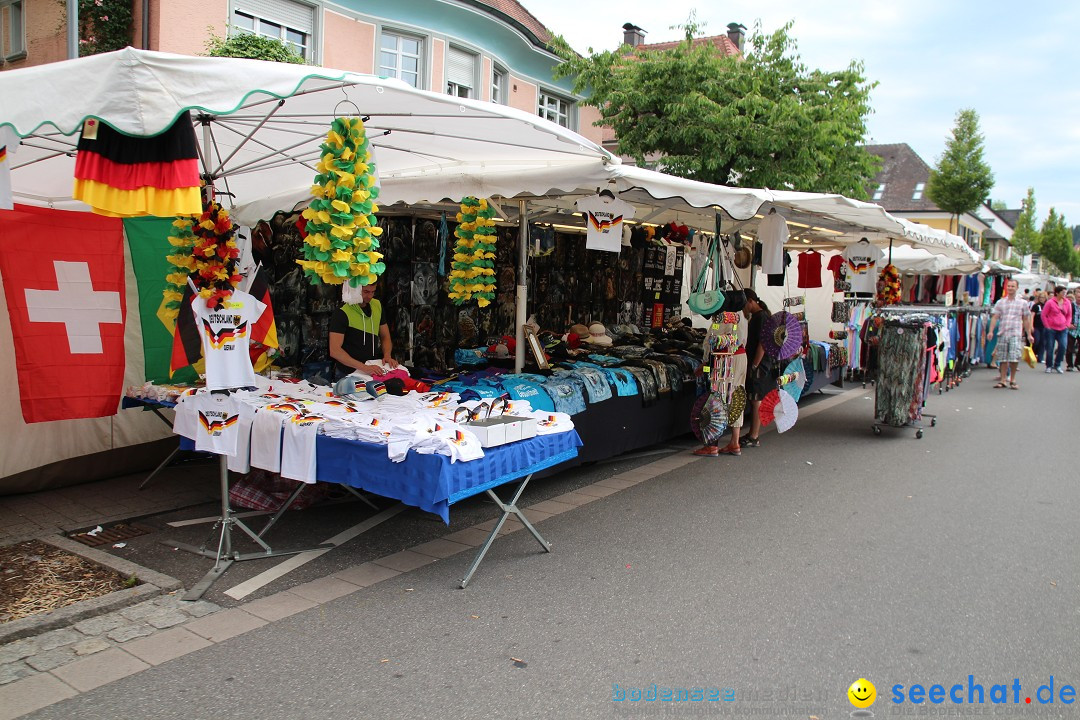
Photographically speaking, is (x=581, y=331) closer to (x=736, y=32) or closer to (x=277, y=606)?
(x=277, y=606)

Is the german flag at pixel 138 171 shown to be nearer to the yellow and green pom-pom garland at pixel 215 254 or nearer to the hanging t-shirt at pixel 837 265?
the yellow and green pom-pom garland at pixel 215 254

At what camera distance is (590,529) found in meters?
5.24

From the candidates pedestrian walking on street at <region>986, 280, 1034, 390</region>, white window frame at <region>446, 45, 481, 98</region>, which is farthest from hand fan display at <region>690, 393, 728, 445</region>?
white window frame at <region>446, 45, 481, 98</region>

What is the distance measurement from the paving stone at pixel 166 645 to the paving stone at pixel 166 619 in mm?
79

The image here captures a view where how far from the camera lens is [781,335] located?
313 inches

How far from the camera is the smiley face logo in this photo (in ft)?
9.98

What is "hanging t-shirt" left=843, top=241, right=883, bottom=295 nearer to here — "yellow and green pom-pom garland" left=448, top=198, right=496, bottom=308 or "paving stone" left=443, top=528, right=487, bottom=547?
"yellow and green pom-pom garland" left=448, top=198, right=496, bottom=308

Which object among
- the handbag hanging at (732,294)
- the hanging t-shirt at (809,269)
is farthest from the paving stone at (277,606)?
the hanging t-shirt at (809,269)

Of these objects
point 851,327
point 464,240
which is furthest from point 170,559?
point 851,327

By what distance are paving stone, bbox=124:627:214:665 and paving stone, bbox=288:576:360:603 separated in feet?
2.01

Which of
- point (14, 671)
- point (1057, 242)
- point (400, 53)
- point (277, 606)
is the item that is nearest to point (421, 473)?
point (277, 606)

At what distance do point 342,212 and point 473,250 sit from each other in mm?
2899

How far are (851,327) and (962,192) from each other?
2841cm

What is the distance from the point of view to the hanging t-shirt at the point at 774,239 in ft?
24.5
